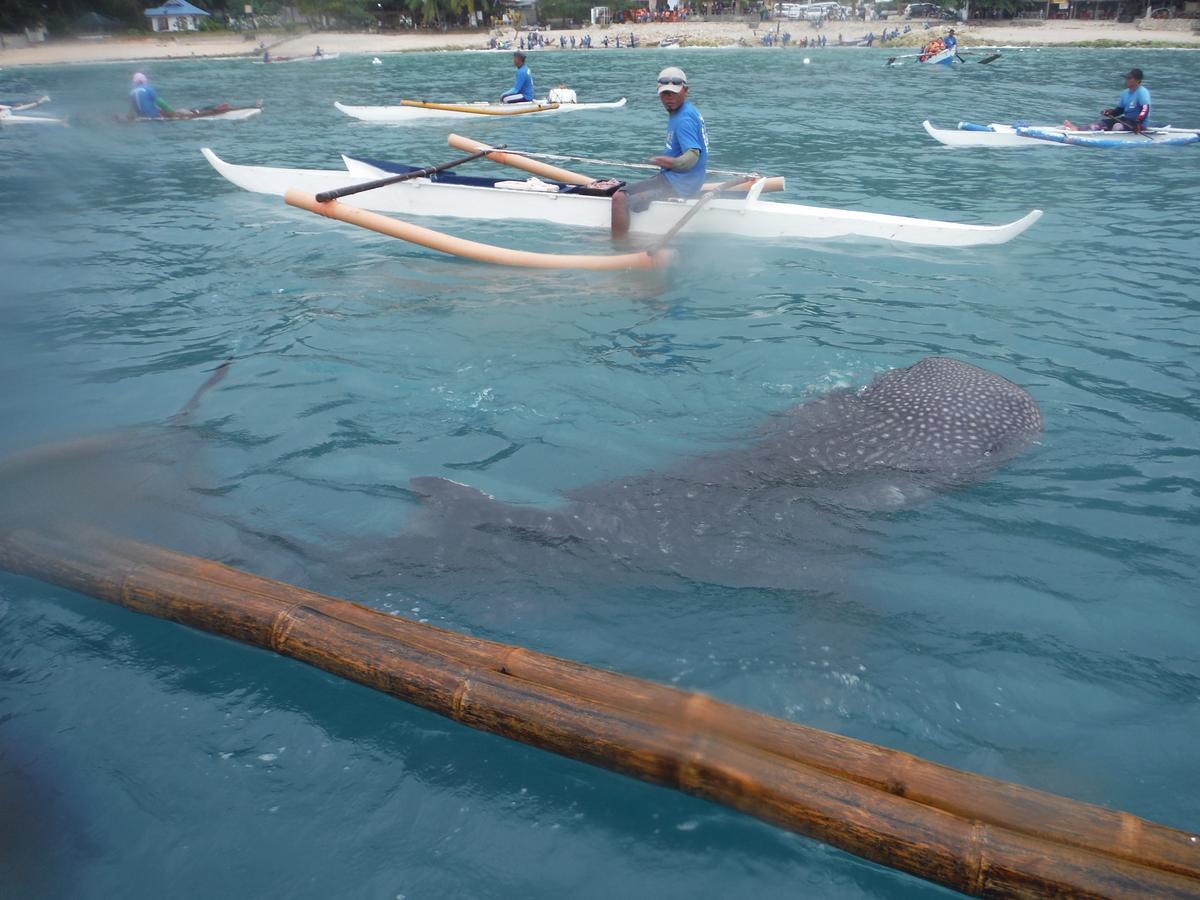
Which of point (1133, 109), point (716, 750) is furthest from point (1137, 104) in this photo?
point (716, 750)

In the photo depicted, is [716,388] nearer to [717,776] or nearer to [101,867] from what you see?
[717,776]

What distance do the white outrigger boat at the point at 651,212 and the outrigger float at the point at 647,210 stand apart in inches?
0.5

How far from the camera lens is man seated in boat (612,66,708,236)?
8.00m

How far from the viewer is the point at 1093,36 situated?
146ft

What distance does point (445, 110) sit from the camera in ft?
59.6

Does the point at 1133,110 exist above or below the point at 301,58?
below

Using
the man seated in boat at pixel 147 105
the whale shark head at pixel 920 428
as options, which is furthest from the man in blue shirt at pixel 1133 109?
the man seated in boat at pixel 147 105

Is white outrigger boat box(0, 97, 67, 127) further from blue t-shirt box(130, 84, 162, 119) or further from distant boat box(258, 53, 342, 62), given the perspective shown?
distant boat box(258, 53, 342, 62)

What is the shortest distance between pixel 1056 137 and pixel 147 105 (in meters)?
20.8

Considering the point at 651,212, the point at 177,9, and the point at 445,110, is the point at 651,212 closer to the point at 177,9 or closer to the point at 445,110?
the point at 445,110

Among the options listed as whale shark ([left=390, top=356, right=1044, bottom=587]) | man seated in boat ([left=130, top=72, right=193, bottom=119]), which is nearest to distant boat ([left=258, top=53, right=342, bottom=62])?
man seated in boat ([left=130, top=72, right=193, bottom=119])

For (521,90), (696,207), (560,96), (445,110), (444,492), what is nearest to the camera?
(444,492)

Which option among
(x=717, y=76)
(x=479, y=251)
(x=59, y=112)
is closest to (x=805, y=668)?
(x=479, y=251)

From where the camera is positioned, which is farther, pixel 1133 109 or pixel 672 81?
pixel 1133 109
